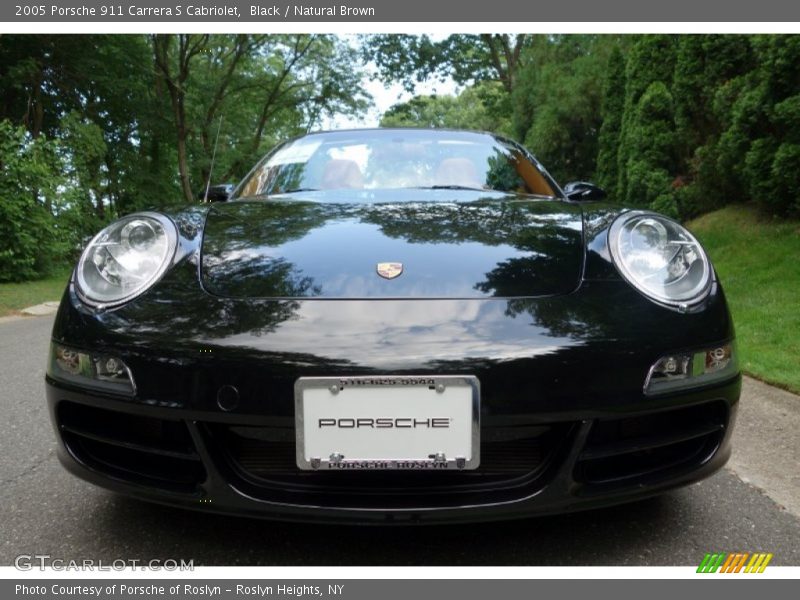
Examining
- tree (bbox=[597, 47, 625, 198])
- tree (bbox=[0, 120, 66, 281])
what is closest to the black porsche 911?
tree (bbox=[0, 120, 66, 281])

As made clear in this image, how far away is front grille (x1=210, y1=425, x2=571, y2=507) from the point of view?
4.68ft

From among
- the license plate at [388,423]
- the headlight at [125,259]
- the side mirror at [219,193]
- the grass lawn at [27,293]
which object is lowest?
the grass lawn at [27,293]

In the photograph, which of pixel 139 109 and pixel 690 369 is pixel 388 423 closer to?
pixel 690 369

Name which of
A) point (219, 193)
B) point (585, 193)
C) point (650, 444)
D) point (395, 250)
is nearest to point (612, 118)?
point (585, 193)

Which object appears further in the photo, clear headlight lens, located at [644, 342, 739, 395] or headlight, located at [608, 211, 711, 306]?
headlight, located at [608, 211, 711, 306]

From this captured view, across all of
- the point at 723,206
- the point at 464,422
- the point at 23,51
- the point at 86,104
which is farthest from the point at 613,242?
the point at 86,104

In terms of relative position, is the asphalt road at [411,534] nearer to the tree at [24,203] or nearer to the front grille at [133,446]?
the front grille at [133,446]

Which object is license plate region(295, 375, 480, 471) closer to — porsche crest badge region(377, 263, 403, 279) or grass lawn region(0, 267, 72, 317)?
porsche crest badge region(377, 263, 403, 279)

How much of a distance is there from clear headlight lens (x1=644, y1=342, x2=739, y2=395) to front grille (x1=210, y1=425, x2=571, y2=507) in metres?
0.23

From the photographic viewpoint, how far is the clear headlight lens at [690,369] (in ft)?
4.80

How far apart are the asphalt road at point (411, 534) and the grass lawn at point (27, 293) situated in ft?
21.9

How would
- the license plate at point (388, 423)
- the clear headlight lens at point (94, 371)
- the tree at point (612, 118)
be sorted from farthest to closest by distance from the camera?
the tree at point (612, 118), the clear headlight lens at point (94, 371), the license plate at point (388, 423)

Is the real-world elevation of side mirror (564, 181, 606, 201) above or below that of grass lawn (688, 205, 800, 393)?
above

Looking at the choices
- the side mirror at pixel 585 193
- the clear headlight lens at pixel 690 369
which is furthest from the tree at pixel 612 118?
the clear headlight lens at pixel 690 369
